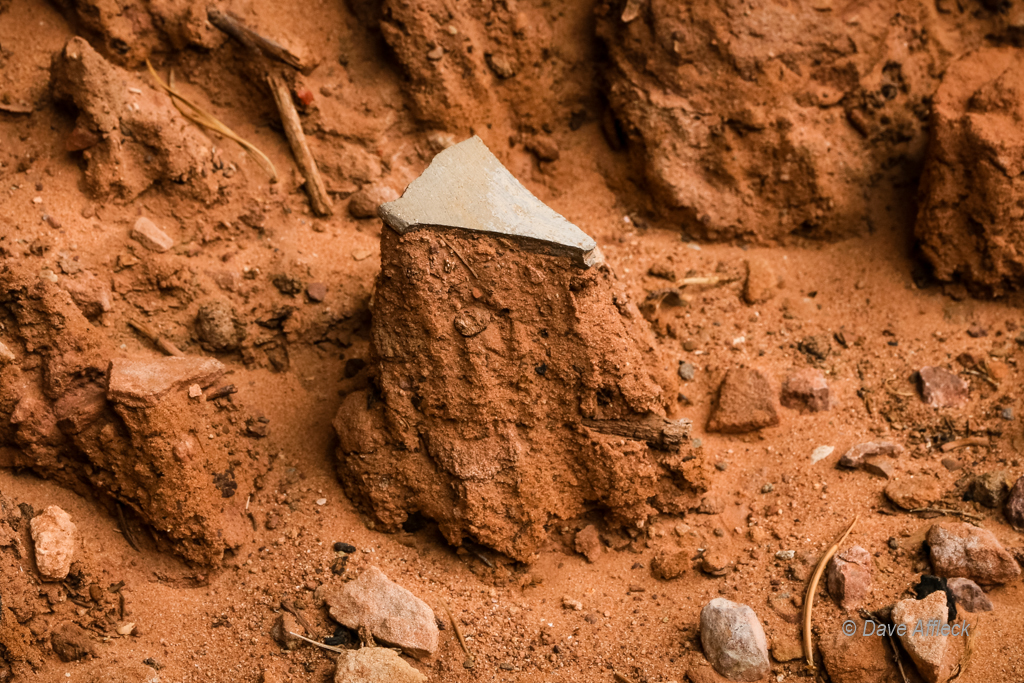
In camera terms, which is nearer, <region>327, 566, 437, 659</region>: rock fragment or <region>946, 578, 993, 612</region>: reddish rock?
<region>327, 566, 437, 659</region>: rock fragment

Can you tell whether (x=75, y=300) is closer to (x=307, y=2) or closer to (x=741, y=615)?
(x=307, y=2)

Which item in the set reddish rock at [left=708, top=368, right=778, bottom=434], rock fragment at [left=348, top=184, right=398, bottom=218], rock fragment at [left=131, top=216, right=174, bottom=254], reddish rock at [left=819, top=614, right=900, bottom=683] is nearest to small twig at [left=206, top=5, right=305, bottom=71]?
rock fragment at [left=348, top=184, right=398, bottom=218]

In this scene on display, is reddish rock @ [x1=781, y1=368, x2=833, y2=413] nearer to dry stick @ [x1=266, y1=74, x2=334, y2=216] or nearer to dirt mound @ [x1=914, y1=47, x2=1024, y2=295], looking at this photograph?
dirt mound @ [x1=914, y1=47, x2=1024, y2=295]

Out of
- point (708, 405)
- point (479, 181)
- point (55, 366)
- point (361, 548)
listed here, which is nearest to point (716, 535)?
point (708, 405)

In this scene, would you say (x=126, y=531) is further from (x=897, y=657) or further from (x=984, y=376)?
(x=984, y=376)

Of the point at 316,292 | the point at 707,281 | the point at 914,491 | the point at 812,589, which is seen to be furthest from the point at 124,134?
the point at 914,491

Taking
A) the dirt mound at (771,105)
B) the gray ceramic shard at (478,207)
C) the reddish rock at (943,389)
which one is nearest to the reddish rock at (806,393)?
the reddish rock at (943,389)

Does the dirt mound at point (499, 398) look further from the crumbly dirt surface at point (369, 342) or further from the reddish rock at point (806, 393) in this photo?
the reddish rock at point (806, 393)
